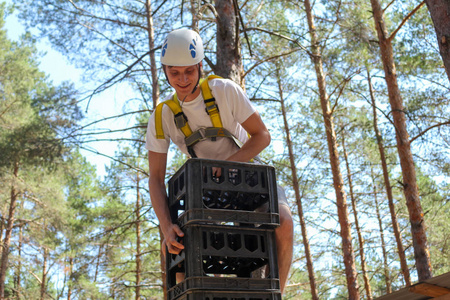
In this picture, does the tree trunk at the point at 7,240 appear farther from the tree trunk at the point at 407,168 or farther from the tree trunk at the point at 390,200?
the tree trunk at the point at 407,168

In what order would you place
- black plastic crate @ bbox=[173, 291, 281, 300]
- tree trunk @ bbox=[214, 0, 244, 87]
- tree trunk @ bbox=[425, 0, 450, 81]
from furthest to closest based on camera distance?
1. tree trunk @ bbox=[214, 0, 244, 87]
2. tree trunk @ bbox=[425, 0, 450, 81]
3. black plastic crate @ bbox=[173, 291, 281, 300]

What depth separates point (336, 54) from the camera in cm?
1334

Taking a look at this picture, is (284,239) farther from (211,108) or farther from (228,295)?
(211,108)

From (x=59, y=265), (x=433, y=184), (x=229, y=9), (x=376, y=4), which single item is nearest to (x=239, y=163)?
(x=229, y=9)

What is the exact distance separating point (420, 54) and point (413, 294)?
397 inches

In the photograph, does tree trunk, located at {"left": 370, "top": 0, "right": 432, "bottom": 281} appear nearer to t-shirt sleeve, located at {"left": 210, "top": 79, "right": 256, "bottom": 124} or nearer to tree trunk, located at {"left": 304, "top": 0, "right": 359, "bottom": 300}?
tree trunk, located at {"left": 304, "top": 0, "right": 359, "bottom": 300}

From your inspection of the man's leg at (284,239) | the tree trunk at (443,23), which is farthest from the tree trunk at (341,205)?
the man's leg at (284,239)

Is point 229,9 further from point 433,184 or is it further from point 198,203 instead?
point 433,184

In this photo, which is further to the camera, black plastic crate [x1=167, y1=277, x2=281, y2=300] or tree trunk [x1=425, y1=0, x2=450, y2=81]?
tree trunk [x1=425, y1=0, x2=450, y2=81]

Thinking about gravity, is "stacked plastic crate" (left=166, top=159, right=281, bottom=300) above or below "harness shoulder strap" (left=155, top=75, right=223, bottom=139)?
below

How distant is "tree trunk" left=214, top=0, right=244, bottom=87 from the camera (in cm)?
536

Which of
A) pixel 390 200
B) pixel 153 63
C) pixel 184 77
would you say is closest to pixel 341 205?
pixel 390 200

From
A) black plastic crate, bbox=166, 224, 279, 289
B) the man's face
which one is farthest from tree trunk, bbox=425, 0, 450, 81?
black plastic crate, bbox=166, 224, 279, 289

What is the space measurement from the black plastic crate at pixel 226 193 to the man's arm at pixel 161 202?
0.05 m
